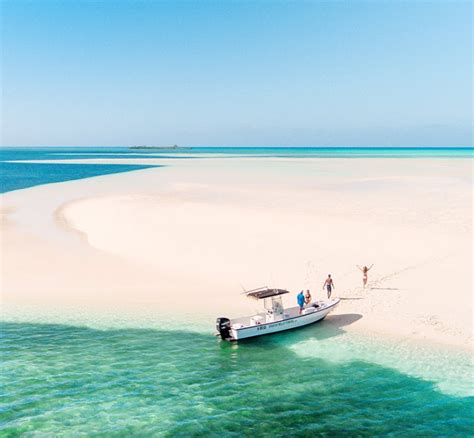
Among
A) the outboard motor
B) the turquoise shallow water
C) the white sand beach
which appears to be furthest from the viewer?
the white sand beach

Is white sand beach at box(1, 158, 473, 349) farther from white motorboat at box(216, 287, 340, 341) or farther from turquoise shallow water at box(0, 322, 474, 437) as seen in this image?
turquoise shallow water at box(0, 322, 474, 437)

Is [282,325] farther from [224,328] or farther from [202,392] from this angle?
[202,392]

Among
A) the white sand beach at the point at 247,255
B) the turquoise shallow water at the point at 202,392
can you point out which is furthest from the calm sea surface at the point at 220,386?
the white sand beach at the point at 247,255

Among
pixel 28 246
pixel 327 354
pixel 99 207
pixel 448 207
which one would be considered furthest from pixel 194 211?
pixel 327 354

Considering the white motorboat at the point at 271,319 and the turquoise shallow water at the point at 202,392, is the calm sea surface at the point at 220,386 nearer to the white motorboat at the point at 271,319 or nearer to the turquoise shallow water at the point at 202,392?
the turquoise shallow water at the point at 202,392

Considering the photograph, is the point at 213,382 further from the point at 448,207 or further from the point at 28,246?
the point at 448,207

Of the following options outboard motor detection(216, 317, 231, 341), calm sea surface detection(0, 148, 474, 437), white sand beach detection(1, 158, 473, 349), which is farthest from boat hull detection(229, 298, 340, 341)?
white sand beach detection(1, 158, 473, 349)

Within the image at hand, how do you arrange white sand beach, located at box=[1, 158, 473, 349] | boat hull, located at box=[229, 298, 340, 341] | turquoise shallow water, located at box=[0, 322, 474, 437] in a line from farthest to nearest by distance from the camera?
1. white sand beach, located at box=[1, 158, 473, 349]
2. boat hull, located at box=[229, 298, 340, 341]
3. turquoise shallow water, located at box=[0, 322, 474, 437]
